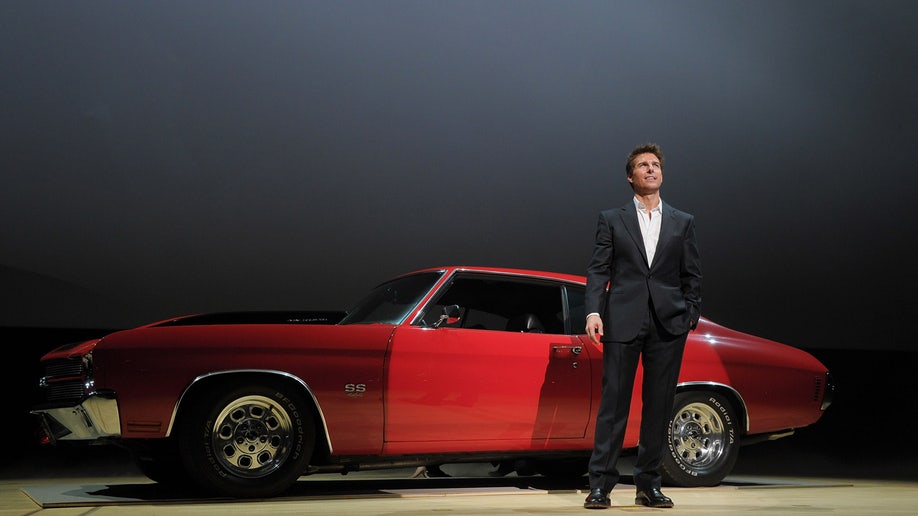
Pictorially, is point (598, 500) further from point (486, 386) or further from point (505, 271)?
point (505, 271)

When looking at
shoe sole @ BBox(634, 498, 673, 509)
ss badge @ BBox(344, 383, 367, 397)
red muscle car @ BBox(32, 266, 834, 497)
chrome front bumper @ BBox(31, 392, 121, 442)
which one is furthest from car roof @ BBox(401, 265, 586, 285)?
chrome front bumper @ BBox(31, 392, 121, 442)

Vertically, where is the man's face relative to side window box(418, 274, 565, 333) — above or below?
above

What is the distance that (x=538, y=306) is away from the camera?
5.11 m

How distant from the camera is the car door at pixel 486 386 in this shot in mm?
4414

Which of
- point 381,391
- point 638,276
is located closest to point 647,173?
A: point 638,276

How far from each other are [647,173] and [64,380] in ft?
9.91

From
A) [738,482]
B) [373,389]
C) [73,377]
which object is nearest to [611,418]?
[373,389]

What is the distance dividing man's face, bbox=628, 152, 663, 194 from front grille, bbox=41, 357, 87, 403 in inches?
109

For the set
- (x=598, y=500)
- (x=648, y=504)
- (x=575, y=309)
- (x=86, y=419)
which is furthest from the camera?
(x=575, y=309)

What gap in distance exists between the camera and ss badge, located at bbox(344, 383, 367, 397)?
434 centimetres

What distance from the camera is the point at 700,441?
5.11 m

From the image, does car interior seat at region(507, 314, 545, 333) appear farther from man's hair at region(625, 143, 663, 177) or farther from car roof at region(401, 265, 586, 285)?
man's hair at region(625, 143, 663, 177)

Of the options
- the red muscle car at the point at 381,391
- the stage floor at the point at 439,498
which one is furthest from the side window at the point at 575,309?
the stage floor at the point at 439,498

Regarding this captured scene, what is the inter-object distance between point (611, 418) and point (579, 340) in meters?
1.01
